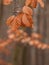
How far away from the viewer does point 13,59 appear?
3.23m

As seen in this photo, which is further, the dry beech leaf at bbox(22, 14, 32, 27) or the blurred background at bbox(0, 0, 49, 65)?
the blurred background at bbox(0, 0, 49, 65)

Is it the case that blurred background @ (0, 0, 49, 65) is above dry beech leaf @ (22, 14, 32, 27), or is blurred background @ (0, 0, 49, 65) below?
above

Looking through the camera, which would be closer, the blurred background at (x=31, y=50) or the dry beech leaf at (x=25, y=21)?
the dry beech leaf at (x=25, y=21)

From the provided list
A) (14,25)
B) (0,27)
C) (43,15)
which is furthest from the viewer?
(43,15)

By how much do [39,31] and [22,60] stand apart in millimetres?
452

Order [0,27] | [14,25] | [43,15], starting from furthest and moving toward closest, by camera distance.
→ [43,15] < [0,27] < [14,25]

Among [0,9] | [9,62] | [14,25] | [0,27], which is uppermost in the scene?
[0,9]

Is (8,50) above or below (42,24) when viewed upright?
below

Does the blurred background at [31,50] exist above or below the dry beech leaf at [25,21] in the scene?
above

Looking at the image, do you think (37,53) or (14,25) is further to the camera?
(37,53)

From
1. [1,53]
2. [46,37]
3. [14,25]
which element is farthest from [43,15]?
[14,25]

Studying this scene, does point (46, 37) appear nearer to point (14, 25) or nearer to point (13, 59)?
point (13, 59)

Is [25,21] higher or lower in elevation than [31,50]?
lower

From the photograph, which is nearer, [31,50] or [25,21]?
[25,21]
